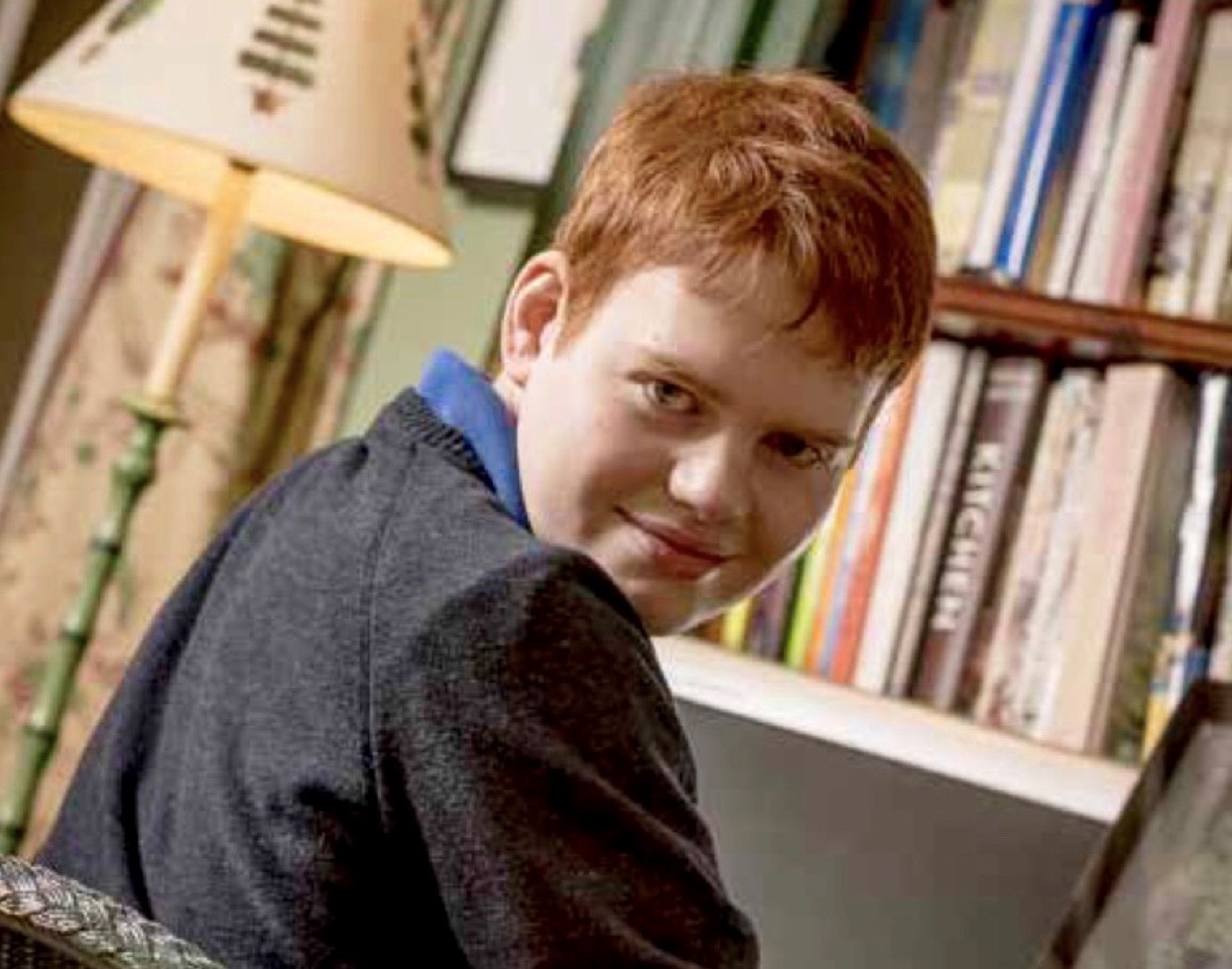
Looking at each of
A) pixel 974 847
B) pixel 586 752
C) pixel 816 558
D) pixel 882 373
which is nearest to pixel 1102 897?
pixel 974 847

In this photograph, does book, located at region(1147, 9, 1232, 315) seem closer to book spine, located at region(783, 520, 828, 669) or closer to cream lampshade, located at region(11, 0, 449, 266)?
book spine, located at region(783, 520, 828, 669)

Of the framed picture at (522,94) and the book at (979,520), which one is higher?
the framed picture at (522,94)

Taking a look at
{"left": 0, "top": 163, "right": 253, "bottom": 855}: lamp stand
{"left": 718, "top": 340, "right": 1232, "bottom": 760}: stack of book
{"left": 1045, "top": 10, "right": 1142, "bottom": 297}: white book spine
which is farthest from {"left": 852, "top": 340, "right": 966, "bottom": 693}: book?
{"left": 0, "top": 163, "right": 253, "bottom": 855}: lamp stand

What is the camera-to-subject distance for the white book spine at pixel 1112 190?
4.72 ft

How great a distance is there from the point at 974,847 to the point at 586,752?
77cm

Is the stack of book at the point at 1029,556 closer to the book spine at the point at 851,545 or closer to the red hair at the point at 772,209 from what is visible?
the book spine at the point at 851,545

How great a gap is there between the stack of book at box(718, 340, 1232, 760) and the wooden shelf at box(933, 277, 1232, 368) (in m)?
0.03

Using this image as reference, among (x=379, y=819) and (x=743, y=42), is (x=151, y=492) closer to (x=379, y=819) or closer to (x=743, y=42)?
(x=743, y=42)

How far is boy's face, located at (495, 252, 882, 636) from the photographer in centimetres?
70

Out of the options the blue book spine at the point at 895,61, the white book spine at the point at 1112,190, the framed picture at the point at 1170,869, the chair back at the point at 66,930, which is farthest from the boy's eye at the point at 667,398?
the blue book spine at the point at 895,61

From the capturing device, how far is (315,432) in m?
1.69

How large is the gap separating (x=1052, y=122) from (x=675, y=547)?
89 centimetres

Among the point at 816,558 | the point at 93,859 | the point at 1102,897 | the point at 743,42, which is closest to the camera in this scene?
the point at 93,859

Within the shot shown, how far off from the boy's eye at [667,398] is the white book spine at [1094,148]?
806 millimetres
